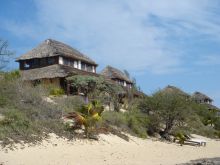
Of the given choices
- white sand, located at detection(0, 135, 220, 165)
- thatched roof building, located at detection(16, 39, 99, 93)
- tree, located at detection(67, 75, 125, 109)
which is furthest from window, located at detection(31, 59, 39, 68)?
white sand, located at detection(0, 135, 220, 165)

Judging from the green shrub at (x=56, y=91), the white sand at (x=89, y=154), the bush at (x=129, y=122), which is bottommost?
the white sand at (x=89, y=154)

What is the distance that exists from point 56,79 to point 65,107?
15.6 metres

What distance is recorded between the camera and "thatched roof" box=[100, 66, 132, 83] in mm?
62450

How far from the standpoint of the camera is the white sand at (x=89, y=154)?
58.6 ft

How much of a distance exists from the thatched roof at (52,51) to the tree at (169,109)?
49.2 ft

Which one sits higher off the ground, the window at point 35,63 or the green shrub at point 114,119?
the window at point 35,63

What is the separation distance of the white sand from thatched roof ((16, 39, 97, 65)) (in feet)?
A: 77.9

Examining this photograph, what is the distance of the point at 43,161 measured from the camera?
1770 centimetres

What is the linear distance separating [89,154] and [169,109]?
16.6 m

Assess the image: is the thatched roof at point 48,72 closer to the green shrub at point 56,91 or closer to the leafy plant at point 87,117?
the green shrub at point 56,91

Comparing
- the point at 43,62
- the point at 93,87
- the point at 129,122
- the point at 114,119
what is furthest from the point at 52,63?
the point at 114,119

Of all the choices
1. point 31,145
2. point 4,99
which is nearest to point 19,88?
point 4,99

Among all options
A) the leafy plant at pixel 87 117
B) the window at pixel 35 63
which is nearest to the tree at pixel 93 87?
the window at pixel 35 63

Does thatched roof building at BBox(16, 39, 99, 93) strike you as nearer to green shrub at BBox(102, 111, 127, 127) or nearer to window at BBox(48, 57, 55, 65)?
window at BBox(48, 57, 55, 65)
